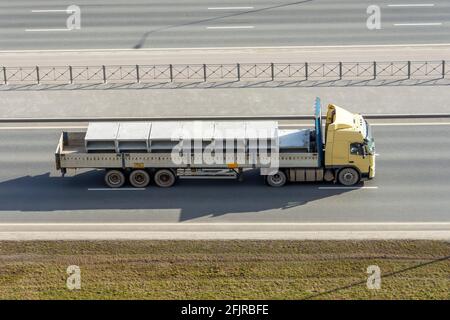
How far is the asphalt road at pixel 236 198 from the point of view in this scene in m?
34.1

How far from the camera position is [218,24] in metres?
52.5

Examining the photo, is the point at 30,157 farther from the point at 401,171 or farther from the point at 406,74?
the point at 406,74

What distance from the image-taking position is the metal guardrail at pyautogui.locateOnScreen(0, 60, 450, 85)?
46.7 metres

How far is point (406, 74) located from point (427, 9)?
9015 mm

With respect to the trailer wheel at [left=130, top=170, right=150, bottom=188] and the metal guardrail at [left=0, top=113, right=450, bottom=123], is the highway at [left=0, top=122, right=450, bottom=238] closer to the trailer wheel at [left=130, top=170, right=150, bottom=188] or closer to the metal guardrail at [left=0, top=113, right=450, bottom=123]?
the trailer wheel at [left=130, top=170, right=150, bottom=188]

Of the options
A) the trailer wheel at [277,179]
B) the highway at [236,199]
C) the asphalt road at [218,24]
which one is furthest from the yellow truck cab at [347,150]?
the asphalt road at [218,24]

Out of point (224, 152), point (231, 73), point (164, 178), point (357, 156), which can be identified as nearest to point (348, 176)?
point (357, 156)

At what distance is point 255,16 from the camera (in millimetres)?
52969

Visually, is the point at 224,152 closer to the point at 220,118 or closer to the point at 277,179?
the point at 277,179

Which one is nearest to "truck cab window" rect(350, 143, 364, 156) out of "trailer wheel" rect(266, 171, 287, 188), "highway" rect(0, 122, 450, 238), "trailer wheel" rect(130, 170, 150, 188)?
"highway" rect(0, 122, 450, 238)

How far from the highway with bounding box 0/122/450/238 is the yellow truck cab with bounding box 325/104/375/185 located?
60 centimetres

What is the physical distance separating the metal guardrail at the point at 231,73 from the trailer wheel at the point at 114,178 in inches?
438

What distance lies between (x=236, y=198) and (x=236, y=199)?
10 centimetres
